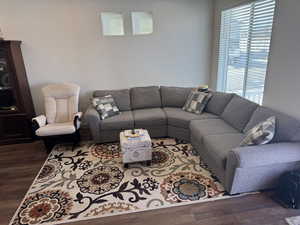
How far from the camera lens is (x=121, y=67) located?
4.24m

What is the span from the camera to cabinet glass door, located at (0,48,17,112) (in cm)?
348

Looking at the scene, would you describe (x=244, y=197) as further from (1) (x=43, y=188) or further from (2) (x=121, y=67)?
(2) (x=121, y=67)

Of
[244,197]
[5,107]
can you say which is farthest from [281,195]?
[5,107]

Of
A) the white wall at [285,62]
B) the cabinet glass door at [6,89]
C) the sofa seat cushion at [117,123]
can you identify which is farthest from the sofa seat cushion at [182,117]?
the cabinet glass door at [6,89]

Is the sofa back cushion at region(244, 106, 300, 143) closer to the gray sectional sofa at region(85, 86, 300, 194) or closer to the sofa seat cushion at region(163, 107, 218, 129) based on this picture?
the gray sectional sofa at region(85, 86, 300, 194)

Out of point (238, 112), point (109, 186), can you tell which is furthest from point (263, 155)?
point (109, 186)

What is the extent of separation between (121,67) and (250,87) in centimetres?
249

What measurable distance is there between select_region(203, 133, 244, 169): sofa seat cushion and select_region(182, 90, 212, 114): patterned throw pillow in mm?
1018

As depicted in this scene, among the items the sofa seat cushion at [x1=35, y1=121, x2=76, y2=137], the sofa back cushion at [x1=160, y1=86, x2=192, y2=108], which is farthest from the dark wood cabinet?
the sofa back cushion at [x1=160, y1=86, x2=192, y2=108]

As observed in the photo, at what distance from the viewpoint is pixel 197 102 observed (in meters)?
3.79

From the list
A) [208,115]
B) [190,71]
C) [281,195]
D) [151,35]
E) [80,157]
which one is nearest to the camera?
[281,195]

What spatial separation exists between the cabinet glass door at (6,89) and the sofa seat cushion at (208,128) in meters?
3.22

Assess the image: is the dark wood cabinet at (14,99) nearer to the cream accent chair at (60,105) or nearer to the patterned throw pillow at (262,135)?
the cream accent chair at (60,105)

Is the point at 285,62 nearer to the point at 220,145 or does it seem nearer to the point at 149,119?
the point at 220,145
